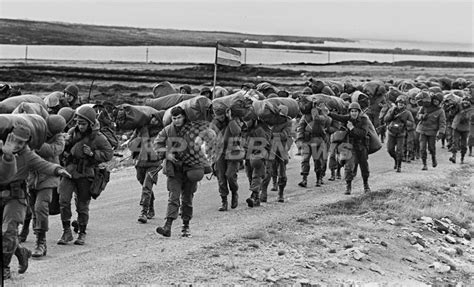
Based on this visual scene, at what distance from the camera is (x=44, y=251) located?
1205 cm

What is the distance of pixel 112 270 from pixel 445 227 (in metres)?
8.04

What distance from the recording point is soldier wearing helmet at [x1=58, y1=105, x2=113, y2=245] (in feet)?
41.8

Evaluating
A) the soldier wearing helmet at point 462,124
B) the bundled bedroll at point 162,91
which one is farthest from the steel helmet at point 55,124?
the soldier wearing helmet at point 462,124

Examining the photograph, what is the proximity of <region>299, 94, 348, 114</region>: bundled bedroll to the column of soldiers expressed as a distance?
102 millimetres

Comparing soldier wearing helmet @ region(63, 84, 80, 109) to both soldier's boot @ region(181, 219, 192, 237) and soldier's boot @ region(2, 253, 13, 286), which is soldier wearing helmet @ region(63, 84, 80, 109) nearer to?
soldier's boot @ region(181, 219, 192, 237)

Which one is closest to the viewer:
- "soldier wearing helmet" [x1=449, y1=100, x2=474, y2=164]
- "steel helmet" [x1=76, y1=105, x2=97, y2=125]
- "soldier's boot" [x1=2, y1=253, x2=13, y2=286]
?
"soldier's boot" [x1=2, y1=253, x2=13, y2=286]

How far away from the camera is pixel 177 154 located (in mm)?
12930

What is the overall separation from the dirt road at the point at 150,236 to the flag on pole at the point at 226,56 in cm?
282

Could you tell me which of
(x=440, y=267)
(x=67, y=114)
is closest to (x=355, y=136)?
(x=440, y=267)

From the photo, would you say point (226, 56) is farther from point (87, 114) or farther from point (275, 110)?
point (87, 114)

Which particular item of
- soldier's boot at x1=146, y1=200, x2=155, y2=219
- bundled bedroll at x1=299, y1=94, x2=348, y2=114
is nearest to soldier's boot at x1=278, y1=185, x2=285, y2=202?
bundled bedroll at x1=299, y1=94, x2=348, y2=114

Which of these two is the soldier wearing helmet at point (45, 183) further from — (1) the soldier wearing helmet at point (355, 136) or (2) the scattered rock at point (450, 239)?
(2) the scattered rock at point (450, 239)

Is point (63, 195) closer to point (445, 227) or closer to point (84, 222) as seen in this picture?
point (84, 222)

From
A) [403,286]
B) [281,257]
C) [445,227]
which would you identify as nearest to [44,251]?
[281,257]
